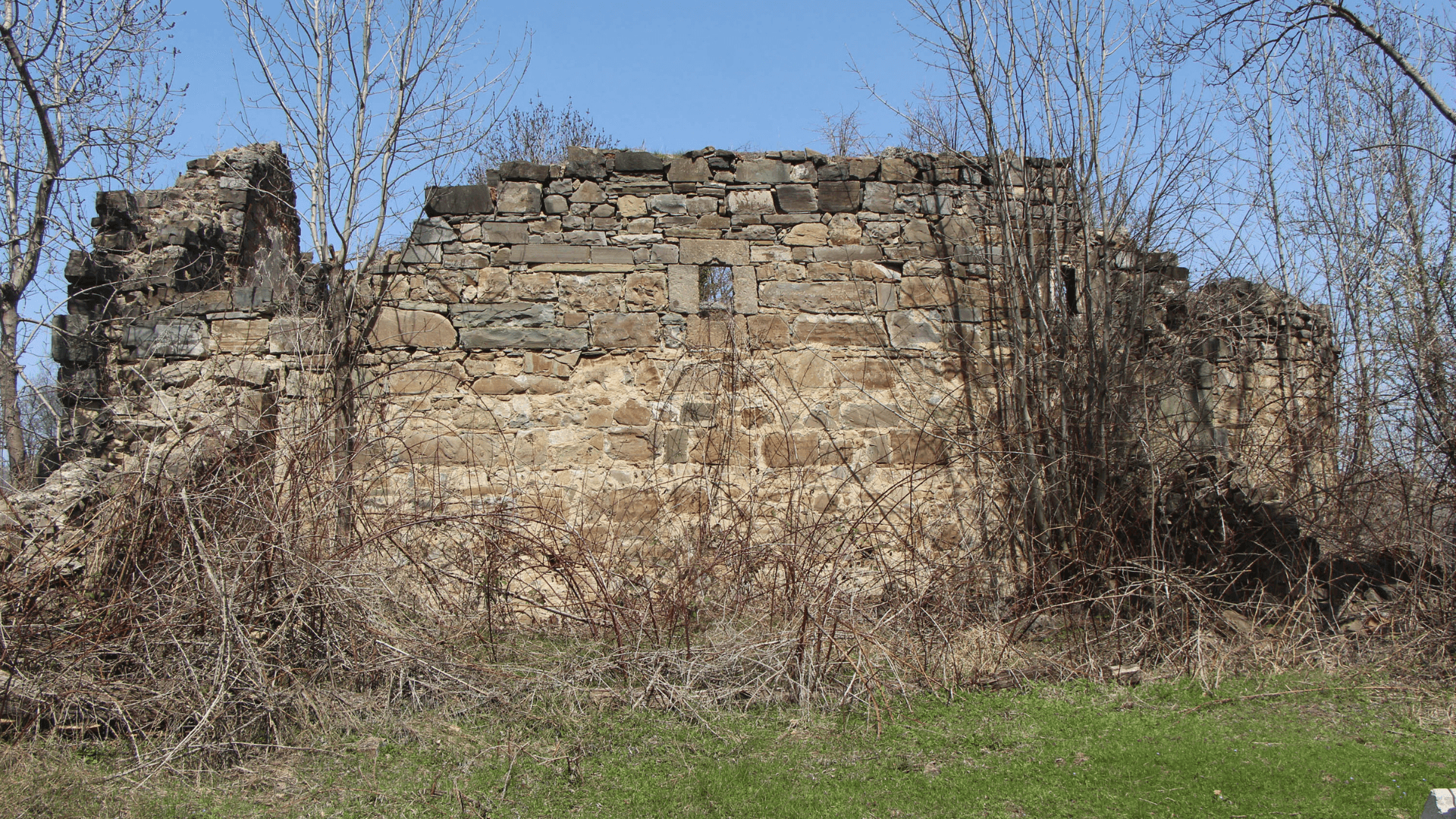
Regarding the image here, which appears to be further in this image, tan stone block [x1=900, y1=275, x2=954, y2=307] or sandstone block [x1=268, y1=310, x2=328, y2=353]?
tan stone block [x1=900, y1=275, x2=954, y2=307]

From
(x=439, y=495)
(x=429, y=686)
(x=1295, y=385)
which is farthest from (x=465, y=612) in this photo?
(x=1295, y=385)

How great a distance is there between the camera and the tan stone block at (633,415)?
611 centimetres

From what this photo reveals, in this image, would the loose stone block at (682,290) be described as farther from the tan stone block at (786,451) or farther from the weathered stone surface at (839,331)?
the tan stone block at (786,451)

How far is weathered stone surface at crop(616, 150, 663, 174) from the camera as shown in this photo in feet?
20.4

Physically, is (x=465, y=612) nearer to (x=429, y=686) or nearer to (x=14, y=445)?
(x=429, y=686)

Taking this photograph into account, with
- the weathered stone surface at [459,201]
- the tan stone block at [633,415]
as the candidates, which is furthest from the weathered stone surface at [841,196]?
the weathered stone surface at [459,201]

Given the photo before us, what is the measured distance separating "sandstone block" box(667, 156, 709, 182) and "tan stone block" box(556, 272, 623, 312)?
0.80 metres

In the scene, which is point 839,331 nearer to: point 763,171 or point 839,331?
point 839,331

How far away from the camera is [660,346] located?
615cm

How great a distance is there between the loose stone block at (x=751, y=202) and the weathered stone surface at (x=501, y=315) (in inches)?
58.6

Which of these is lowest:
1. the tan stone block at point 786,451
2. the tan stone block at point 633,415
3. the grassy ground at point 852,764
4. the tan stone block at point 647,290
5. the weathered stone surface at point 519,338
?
the grassy ground at point 852,764

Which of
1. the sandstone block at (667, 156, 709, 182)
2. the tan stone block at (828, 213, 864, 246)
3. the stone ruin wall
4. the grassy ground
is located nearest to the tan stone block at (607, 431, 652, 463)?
the stone ruin wall

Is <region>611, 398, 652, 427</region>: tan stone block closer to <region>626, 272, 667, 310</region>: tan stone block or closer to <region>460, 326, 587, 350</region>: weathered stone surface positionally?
<region>460, 326, 587, 350</region>: weathered stone surface

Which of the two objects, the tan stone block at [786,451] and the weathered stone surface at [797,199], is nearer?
the tan stone block at [786,451]
